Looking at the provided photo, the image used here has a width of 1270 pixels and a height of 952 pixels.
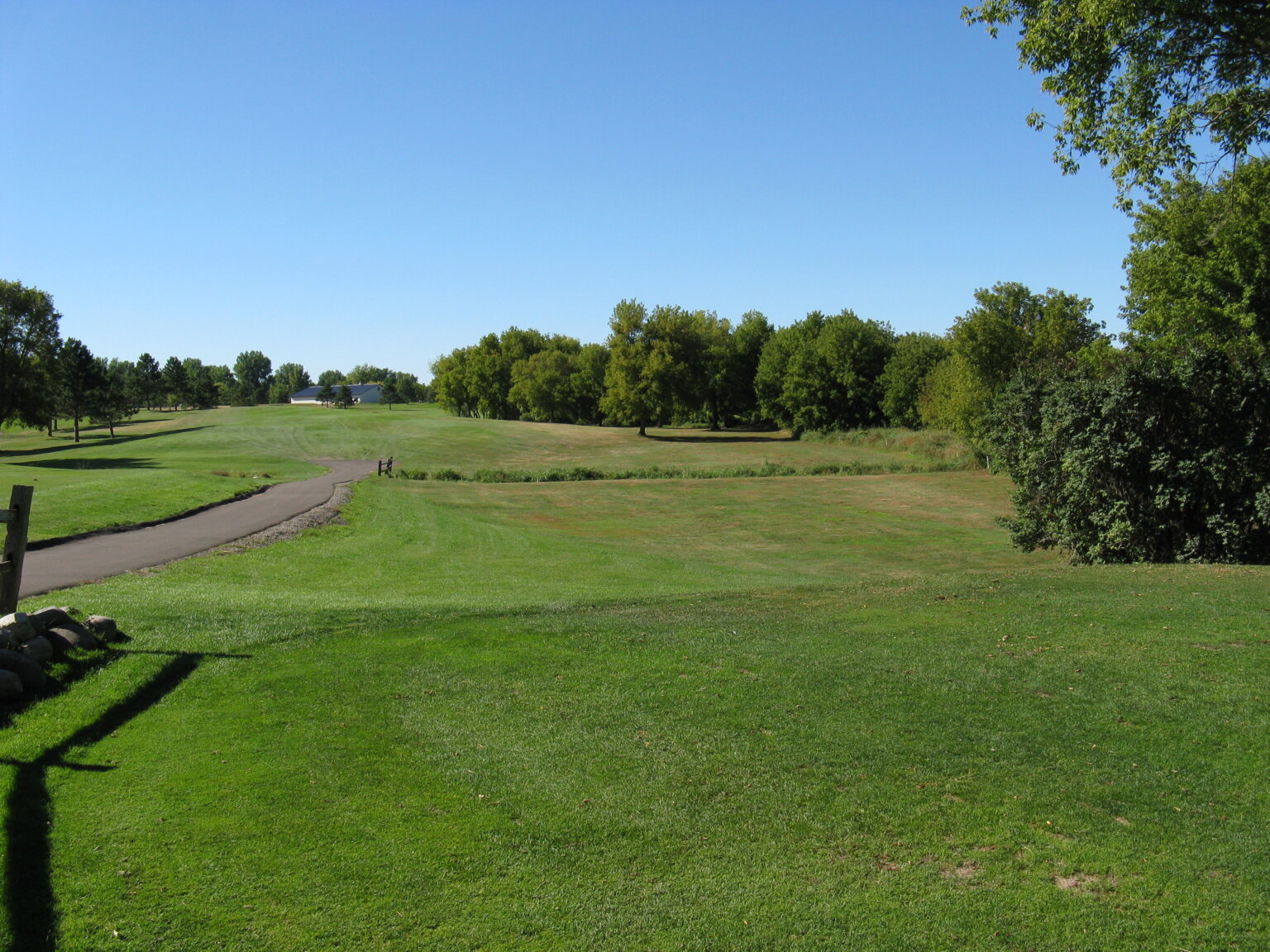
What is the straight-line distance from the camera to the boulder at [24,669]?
8.40 metres

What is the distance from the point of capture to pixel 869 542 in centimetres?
3416

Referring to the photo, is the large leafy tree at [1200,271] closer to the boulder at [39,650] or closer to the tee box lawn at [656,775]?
the tee box lawn at [656,775]

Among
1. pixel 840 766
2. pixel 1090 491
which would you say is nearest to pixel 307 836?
pixel 840 766

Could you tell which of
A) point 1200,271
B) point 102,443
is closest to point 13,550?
point 1200,271

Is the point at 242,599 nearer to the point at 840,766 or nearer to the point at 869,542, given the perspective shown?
the point at 840,766

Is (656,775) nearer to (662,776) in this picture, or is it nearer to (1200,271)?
(662,776)

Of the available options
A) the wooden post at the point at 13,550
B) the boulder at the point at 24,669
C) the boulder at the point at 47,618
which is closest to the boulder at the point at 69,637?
the boulder at the point at 47,618

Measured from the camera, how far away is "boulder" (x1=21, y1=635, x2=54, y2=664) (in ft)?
29.1

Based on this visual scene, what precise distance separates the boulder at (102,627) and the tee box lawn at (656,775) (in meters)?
0.28

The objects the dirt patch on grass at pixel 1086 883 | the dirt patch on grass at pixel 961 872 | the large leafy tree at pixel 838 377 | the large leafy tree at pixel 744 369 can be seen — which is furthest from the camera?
the large leafy tree at pixel 744 369

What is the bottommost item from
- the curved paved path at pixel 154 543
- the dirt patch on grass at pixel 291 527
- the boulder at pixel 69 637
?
the dirt patch on grass at pixel 291 527

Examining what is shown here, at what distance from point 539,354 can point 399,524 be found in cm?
9504

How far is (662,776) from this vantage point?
716 cm

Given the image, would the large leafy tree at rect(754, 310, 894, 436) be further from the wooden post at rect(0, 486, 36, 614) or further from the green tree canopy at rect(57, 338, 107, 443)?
the wooden post at rect(0, 486, 36, 614)
